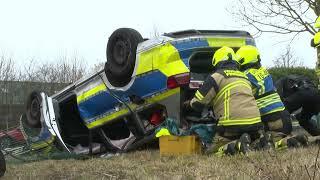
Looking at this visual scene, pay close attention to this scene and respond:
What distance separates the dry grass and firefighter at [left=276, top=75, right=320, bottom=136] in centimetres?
201

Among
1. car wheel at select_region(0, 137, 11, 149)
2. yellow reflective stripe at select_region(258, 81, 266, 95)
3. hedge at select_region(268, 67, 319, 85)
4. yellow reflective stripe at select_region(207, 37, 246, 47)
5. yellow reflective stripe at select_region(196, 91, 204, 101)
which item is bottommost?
car wheel at select_region(0, 137, 11, 149)

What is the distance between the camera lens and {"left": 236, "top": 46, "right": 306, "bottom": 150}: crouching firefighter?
743cm

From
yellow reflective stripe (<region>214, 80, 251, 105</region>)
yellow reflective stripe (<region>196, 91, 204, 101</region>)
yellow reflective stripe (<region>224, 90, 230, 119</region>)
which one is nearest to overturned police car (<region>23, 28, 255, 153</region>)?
yellow reflective stripe (<region>196, 91, 204, 101</region>)

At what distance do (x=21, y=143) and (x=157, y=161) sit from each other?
4.04 metres

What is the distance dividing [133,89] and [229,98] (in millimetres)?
1537

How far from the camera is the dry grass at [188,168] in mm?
4172

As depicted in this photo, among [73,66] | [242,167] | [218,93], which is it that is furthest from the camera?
[73,66]

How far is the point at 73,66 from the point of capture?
2728 centimetres

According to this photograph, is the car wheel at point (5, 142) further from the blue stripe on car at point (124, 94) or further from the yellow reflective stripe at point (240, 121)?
the yellow reflective stripe at point (240, 121)

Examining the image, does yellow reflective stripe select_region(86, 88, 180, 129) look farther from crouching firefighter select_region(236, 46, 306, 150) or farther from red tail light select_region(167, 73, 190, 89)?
crouching firefighter select_region(236, 46, 306, 150)

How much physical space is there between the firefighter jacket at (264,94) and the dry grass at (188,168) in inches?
50.0

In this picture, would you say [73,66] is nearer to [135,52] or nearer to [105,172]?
[135,52]

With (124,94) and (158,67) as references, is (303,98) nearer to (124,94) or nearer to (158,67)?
(158,67)

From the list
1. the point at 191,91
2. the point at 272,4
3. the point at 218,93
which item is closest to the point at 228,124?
the point at 218,93
